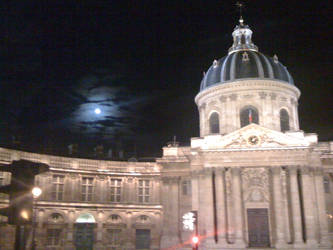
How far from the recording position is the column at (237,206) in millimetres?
42688

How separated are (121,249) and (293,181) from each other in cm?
2294

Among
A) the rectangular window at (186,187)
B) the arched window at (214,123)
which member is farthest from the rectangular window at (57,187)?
the arched window at (214,123)

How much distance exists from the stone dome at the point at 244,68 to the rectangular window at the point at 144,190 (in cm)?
1521

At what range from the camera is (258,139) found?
44562 mm

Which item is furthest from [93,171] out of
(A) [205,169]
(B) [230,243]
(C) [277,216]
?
(C) [277,216]

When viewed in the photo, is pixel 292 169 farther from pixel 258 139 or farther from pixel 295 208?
pixel 258 139

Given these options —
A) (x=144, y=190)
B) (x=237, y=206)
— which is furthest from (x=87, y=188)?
(x=237, y=206)

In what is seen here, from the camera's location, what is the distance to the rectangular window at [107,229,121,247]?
172 ft

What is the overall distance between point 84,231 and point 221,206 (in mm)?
18386

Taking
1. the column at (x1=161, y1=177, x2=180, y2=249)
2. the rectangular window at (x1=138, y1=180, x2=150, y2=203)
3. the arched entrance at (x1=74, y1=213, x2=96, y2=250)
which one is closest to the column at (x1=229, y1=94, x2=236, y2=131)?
the column at (x1=161, y1=177, x2=180, y2=249)

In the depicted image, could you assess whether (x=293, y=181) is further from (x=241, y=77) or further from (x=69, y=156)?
(x=69, y=156)

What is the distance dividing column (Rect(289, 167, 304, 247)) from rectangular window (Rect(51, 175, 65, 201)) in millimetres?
27236

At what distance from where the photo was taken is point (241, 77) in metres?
52.9

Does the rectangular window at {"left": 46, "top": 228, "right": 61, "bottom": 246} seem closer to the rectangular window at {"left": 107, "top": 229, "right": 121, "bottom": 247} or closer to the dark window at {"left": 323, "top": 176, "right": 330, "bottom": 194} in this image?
the rectangular window at {"left": 107, "top": 229, "right": 121, "bottom": 247}
